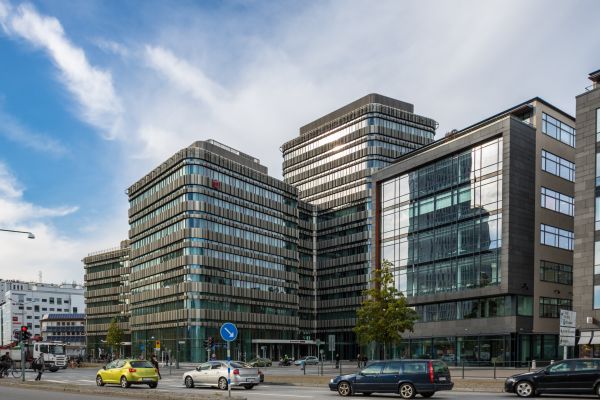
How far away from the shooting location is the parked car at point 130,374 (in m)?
33.2

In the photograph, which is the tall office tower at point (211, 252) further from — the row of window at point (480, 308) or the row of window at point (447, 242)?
the row of window at point (480, 308)

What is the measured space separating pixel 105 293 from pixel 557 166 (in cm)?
10587

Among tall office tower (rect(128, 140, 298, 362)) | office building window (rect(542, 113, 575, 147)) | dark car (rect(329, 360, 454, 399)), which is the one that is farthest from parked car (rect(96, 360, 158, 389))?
tall office tower (rect(128, 140, 298, 362))

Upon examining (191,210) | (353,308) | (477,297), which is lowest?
(353,308)

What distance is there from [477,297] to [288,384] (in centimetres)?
3192

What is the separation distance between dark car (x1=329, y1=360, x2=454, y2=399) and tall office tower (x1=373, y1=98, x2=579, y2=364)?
125ft

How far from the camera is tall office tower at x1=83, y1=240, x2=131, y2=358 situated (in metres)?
138

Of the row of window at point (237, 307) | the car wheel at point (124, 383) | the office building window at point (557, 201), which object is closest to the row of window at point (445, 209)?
the office building window at point (557, 201)

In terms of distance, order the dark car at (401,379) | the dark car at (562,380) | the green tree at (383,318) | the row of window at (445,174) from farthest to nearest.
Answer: the row of window at (445,174) → the green tree at (383,318) → the dark car at (401,379) → the dark car at (562,380)

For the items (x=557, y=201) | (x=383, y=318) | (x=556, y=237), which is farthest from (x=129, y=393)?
(x=557, y=201)

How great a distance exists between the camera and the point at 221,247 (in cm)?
9888

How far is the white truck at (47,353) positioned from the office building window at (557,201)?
4986 cm

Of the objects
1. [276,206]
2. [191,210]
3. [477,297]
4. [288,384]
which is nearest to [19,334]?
[288,384]

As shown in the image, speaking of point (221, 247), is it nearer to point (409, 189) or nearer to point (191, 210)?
point (191, 210)
